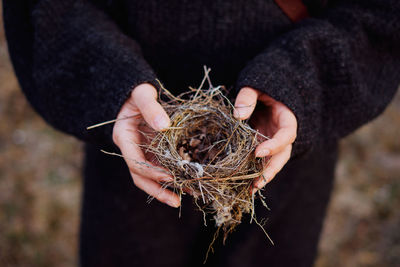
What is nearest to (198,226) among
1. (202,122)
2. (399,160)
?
(202,122)

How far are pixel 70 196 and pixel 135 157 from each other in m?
2.16

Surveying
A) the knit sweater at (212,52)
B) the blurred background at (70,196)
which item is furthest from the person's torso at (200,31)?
the blurred background at (70,196)

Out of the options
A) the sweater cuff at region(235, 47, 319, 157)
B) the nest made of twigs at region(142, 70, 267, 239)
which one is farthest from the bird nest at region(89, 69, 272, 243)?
the sweater cuff at region(235, 47, 319, 157)

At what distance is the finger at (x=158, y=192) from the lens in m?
0.98

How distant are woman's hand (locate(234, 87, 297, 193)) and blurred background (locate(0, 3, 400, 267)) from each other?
6.99ft

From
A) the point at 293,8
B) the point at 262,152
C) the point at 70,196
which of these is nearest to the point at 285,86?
the point at 262,152

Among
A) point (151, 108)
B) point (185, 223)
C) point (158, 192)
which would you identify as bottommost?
point (185, 223)

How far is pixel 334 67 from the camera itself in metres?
1.17

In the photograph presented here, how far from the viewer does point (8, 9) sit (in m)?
1.21

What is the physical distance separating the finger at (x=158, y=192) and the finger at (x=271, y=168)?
25cm

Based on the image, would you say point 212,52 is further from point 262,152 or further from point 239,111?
point 262,152

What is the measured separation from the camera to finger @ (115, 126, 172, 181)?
3.22 ft

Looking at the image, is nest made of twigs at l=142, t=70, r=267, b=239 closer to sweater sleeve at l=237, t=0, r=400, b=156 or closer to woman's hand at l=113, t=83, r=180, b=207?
woman's hand at l=113, t=83, r=180, b=207

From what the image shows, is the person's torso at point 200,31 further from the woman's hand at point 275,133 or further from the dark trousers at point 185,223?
the dark trousers at point 185,223
